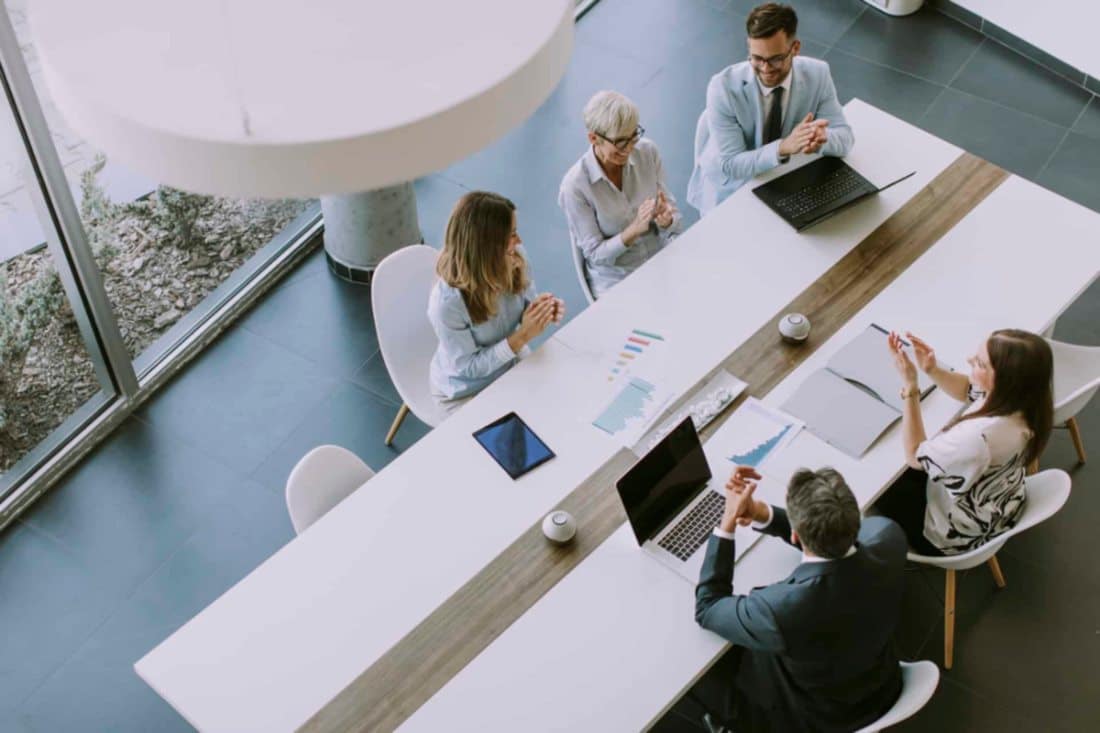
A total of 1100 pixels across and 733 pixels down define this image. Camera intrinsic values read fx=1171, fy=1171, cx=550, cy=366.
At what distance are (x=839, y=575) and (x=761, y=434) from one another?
76cm

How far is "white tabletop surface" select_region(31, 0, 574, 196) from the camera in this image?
4.52 ft

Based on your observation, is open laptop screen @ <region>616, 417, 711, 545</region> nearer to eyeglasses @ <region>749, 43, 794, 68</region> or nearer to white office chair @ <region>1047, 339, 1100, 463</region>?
white office chair @ <region>1047, 339, 1100, 463</region>

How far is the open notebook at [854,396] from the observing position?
3.76 m

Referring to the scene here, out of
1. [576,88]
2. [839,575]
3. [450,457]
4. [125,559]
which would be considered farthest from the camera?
[576,88]

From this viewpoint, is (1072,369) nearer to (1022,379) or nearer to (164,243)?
(1022,379)

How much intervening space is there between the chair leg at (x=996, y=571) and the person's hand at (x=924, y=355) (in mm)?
876

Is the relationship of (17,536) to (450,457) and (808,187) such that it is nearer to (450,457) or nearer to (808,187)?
(450,457)

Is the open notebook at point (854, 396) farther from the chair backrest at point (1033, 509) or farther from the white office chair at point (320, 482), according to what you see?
the white office chair at point (320, 482)

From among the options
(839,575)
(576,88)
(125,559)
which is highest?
(839,575)

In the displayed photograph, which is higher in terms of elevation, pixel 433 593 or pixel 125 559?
pixel 433 593

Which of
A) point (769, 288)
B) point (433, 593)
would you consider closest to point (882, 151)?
point (769, 288)

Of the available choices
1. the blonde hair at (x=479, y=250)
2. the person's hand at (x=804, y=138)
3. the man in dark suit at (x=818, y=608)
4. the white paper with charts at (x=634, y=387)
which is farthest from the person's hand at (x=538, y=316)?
the person's hand at (x=804, y=138)

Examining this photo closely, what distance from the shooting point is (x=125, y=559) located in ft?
14.6

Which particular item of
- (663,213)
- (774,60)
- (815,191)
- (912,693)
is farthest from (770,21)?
(912,693)
